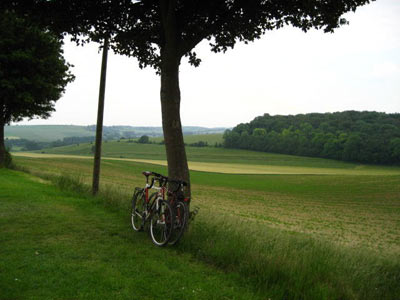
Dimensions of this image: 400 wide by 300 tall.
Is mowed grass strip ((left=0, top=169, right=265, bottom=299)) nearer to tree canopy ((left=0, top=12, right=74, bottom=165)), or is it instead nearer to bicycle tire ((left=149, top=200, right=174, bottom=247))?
bicycle tire ((left=149, top=200, right=174, bottom=247))

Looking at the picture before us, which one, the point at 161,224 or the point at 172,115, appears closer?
the point at 161,224

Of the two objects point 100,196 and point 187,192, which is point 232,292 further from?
point 100,196

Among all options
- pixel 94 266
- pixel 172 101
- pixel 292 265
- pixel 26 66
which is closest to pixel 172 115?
pixel 172 101

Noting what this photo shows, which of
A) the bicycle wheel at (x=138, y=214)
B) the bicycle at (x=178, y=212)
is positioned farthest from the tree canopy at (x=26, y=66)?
the bicycle at (x=178, y=212)

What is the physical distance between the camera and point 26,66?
21.8 metres

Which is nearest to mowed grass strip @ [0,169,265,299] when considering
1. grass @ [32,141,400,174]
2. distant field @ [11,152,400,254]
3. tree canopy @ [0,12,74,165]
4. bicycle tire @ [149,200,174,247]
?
bicycle tire @ [149,200,174,247]

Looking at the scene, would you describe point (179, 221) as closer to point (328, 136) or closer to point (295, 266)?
point (295, 266)

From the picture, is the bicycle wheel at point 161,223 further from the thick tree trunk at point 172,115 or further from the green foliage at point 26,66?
the green foliage at point 26,66

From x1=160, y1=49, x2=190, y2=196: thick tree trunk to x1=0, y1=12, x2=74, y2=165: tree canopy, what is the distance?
15.6m

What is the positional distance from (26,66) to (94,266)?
20273 millimetres

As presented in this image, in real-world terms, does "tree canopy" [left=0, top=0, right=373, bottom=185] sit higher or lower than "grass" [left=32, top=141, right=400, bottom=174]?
higher

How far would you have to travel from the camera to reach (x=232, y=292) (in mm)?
4844

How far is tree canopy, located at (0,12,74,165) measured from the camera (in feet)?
68.0

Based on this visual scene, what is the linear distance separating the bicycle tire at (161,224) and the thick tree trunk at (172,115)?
979 millimetres
